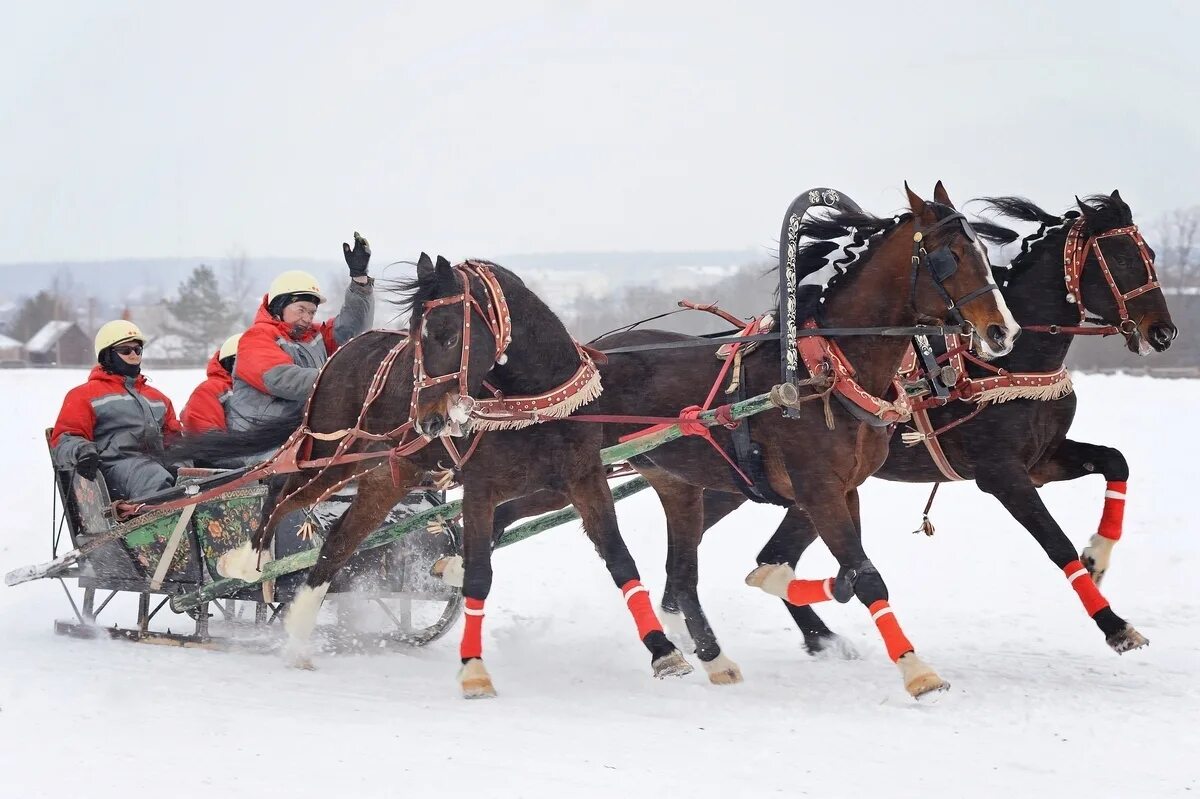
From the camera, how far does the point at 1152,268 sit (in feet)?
23.1

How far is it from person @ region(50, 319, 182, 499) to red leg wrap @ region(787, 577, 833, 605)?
3.84m

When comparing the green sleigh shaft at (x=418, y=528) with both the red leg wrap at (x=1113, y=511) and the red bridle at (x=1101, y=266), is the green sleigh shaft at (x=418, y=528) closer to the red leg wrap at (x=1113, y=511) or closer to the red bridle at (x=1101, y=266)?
the red bridle at (x=1101, y=266)

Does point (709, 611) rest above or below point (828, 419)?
below

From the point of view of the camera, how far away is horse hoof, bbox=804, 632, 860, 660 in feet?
25.0

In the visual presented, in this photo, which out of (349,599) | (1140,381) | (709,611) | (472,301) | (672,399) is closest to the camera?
(472,301)

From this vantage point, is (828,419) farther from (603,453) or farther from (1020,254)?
(1020,254)

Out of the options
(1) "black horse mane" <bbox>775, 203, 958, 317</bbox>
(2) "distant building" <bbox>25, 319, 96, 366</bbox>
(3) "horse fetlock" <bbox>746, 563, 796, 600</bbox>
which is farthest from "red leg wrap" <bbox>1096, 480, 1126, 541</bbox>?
(2) "distant building" <bbox>25, 319, 96, 366</bbox>

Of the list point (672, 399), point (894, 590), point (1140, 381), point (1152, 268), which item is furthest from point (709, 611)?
point (1140, 381)

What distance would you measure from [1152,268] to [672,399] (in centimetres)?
276

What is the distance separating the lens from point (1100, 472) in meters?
7.18

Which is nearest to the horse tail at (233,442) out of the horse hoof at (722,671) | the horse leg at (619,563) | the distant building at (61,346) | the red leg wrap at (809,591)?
the horse leg at (619,563)

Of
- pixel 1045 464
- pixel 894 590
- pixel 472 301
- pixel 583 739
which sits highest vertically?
pixel 472 301

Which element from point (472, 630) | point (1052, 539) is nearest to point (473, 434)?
point (472, 630)

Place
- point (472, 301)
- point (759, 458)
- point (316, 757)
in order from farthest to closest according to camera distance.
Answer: point (759, 458) < point (472, 301) < point (316, 757)
